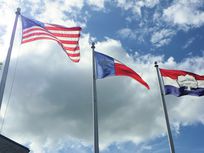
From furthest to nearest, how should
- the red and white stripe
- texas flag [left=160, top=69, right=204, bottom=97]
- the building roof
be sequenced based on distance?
the building roof → texas flag [left=160, top=69, right=204, bottom=97] → the red and white stripe

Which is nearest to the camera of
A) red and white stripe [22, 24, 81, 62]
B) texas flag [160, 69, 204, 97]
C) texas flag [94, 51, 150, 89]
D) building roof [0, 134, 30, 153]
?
red and white stripe [22, 24, 81, 62]

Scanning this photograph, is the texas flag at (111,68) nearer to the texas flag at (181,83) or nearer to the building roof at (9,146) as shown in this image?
the texas flag at (181,83)

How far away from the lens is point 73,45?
55.8ft

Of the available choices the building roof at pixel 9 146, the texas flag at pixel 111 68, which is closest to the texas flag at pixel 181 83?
the texas flag at pixel 111 68

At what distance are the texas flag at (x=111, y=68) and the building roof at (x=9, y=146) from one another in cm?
2328

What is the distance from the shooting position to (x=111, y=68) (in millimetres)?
19422

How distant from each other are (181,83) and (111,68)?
6111mm

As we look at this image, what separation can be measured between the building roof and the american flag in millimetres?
24664

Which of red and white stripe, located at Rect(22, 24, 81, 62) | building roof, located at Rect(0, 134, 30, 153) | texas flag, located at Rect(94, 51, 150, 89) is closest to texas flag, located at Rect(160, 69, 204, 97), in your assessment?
texas flag, located at Rect(94, 51, 150, 89)

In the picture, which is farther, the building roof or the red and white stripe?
the building roof

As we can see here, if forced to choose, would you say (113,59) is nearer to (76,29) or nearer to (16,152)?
(76,29)

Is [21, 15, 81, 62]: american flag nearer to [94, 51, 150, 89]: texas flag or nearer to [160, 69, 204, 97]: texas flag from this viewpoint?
[94, 51, 150, 89]: texas flag

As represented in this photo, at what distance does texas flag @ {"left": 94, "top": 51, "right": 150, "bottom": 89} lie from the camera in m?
19.1

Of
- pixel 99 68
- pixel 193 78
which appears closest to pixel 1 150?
pixel 99 68
